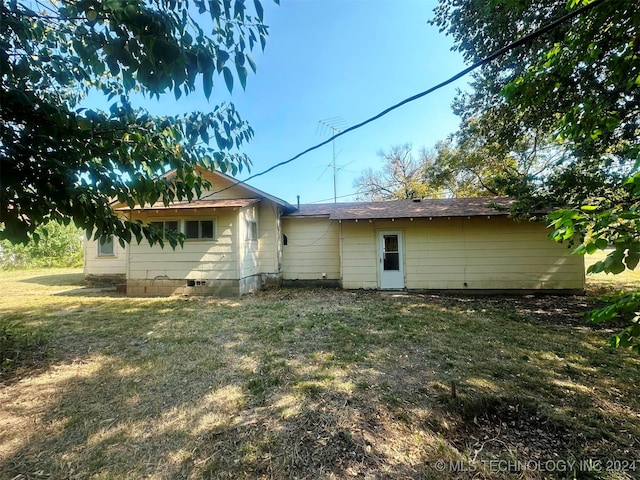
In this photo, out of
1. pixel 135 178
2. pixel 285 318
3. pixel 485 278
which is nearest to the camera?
pixel 135 178

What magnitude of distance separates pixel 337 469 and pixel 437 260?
8182 millimetres

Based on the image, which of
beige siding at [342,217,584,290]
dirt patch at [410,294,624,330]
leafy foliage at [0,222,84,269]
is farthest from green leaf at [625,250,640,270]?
leafy foliage at [0,222,84,269]

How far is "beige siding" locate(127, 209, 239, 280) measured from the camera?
872 cm

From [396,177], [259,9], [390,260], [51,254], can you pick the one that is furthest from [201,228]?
[396,177]

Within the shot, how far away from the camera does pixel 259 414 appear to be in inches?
105

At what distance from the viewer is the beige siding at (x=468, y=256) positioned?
8680mm

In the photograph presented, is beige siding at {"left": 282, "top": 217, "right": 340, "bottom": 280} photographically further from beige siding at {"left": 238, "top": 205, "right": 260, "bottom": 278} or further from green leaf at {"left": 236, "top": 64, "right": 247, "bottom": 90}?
green leaf at {"left": 236, "top": 64, "right": 247, "bottom": 90}

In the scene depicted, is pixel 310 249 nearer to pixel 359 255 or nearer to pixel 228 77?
pixel 359 255

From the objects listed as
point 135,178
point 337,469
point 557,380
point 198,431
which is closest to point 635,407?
point 557,380

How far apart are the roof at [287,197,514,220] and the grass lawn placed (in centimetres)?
401

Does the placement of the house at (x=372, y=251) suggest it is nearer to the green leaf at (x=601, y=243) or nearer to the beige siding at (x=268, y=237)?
the beige siding at (x=268, y=237)

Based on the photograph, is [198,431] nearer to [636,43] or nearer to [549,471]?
[549,471]

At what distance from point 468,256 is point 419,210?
6.91 ft

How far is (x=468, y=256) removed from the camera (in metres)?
9.09
